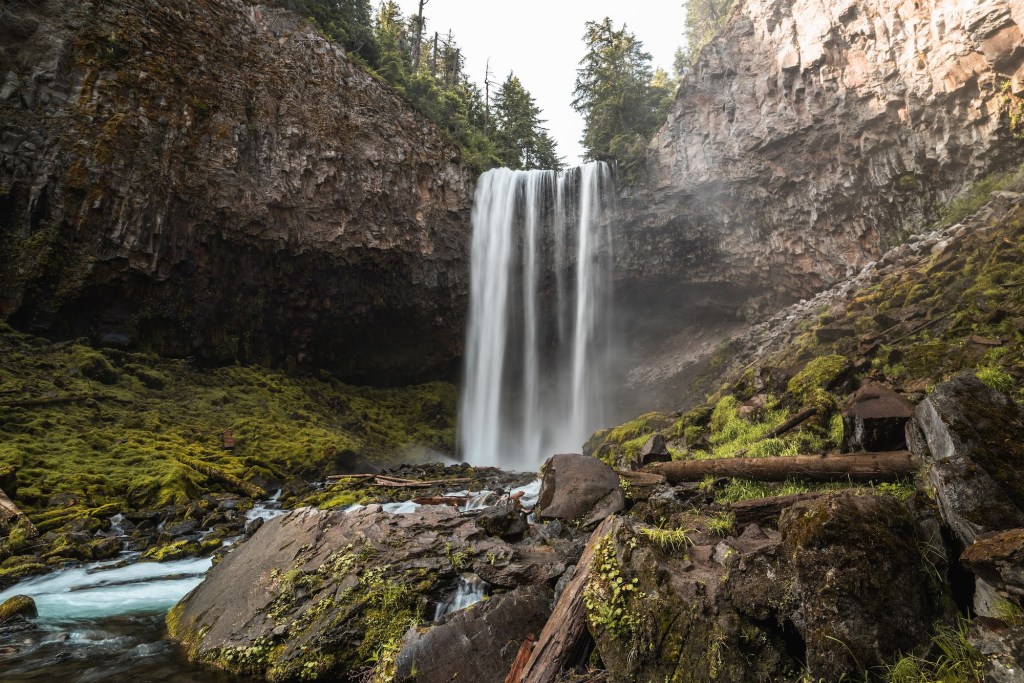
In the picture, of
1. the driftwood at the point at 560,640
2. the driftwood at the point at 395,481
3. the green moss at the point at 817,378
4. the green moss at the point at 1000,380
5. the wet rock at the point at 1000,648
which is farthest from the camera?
the driftwood at the point at 395,481

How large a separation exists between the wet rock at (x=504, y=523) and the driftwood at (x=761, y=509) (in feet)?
8.07

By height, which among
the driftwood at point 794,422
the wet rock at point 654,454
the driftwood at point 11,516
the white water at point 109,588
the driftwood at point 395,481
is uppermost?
the driftwood at point 794,422

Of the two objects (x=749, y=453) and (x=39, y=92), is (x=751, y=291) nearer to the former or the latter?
(x=749, y=453)

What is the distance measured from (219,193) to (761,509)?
18.7 m

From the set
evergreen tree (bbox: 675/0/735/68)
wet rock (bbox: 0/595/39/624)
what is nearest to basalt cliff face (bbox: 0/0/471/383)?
wet rock (bbox: 0/595/39/624)

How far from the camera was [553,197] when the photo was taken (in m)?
22.7

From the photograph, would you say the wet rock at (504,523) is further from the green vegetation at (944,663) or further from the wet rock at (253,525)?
the wet rock at (253,525)

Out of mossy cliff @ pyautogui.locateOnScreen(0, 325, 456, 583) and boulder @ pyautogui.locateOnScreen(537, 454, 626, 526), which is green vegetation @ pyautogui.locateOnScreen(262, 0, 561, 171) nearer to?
mossy cliff @ pyautogui.locateOnScreen(0, 325, 456, 583)

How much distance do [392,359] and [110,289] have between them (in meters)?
10.7

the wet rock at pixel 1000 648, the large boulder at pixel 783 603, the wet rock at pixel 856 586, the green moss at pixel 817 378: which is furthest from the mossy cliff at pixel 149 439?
the green moss at pixel 817 378

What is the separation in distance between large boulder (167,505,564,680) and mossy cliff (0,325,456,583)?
10.1 ft

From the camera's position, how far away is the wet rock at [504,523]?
5527 mm


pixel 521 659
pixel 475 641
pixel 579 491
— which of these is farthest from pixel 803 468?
pixel 475 641

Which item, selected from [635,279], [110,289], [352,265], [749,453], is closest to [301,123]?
[352,265]
